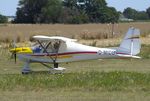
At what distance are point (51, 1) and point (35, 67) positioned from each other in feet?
367

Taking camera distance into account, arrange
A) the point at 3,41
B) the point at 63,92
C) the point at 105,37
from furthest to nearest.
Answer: the point at 105,37 → the point at 3,41 → the point at 63,92

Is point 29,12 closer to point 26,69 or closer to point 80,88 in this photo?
point 26,69

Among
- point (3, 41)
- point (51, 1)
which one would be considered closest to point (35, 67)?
point (3, 41)

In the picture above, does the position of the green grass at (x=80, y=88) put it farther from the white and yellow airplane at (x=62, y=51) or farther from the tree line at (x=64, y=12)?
the tree line at (x=64, y=12)

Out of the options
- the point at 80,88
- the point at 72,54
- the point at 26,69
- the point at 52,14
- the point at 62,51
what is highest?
the point at 62,51

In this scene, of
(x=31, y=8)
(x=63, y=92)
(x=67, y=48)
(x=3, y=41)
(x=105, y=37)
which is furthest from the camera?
(x=31, y=8)

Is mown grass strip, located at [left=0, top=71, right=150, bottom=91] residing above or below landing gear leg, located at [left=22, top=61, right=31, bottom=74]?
above

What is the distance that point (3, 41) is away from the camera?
158 feet

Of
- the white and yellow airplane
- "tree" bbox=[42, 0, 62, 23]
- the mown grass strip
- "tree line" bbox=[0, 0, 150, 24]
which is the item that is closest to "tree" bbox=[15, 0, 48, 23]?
"tree line" bbox=[0, 0, 150, 24]

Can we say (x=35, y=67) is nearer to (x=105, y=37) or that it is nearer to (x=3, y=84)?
(x=3, y=84)

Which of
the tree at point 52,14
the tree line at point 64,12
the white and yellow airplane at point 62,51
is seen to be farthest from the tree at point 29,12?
the white and yellow airplane at point 62,51

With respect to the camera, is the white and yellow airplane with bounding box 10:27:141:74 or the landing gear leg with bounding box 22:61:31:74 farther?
the white and yellow airplane with bounding box 10:27:141:74

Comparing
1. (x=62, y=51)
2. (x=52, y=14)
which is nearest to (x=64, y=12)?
(x=52, y=14)

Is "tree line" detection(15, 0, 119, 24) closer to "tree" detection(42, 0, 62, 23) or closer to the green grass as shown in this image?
"tree" detection(42, 0, 62, 23)
